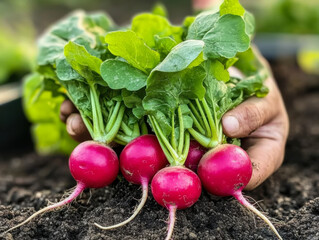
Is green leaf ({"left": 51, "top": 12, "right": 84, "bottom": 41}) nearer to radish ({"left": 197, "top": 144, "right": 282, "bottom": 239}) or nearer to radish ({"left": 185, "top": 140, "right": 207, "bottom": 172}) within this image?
radish ({"left": 185, "top": 140, "right": 207, "bottom": 172})

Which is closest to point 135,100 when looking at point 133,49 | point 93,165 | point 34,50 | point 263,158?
point 133,49

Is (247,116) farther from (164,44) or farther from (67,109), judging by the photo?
(67,109)

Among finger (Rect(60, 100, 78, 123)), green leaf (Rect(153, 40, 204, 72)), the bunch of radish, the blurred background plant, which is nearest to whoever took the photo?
green leaf (Rect(153, 40, 204, 72))

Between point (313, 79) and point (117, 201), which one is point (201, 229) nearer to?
point (117, 201)

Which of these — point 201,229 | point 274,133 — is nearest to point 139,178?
point 201,229

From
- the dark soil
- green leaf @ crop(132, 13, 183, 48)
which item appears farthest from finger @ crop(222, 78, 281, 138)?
green leaf @ crop(132, 13, 183, 48)

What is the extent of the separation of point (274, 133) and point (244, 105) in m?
0.51

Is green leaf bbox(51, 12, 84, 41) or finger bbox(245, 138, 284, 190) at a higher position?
green leaf bbox(51, 12, 84, 41)

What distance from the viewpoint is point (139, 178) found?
8.13 ft

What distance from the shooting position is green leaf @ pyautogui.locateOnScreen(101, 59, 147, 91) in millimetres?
2397

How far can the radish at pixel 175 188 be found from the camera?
88.7 inches

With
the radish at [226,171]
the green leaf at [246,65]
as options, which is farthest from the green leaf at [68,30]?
the radish at [226,171]

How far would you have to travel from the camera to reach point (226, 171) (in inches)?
91.2

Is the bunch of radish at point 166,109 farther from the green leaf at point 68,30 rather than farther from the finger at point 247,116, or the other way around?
the green leaf at point 68,30
